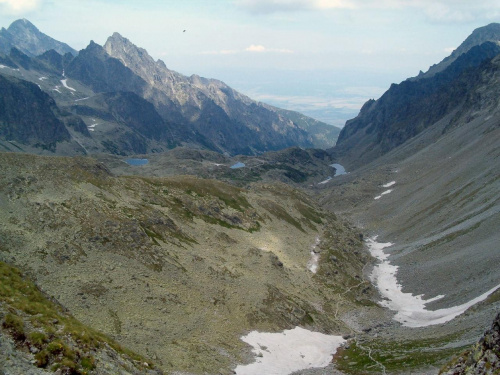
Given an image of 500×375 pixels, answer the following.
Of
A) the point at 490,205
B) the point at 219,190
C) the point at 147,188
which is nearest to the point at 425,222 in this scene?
the point at 490,205

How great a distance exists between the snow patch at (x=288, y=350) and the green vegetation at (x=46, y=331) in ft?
61.3

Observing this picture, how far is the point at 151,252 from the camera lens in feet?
195

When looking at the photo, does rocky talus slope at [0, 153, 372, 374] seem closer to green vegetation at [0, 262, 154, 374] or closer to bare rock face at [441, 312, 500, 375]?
green vegetation at [0, 262, 154, 374]

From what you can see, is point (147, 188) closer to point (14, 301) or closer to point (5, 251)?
point (5, 251)

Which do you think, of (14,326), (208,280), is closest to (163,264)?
(208,280)

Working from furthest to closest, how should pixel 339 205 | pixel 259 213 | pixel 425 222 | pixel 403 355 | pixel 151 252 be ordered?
pixel 339 205 < pixel 425 222 < pixel 259 213 < pixel 151 252 < pixel 403 355

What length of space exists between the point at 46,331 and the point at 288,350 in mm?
33766

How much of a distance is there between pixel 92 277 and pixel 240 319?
1875 centimetres

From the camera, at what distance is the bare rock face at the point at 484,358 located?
22.7m

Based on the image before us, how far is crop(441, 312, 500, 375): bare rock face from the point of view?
22656 mm

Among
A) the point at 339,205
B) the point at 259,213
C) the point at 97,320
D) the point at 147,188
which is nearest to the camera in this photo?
the point at 97,320

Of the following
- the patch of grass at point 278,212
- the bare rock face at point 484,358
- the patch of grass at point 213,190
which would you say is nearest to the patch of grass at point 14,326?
the bare rock face at point 484,358

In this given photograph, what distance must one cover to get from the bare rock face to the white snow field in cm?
4430

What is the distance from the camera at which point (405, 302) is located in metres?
82.9
